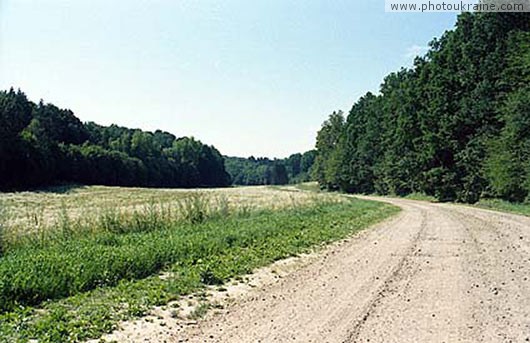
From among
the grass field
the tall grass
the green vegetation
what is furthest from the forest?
the green vegetation

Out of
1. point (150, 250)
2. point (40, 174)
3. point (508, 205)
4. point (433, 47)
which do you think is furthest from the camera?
point (40, 174)

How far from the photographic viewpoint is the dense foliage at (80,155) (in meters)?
50.6

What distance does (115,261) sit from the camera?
9914 mm

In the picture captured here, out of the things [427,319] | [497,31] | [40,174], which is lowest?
[427,319]

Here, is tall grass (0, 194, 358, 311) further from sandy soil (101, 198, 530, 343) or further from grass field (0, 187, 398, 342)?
sandy soil (101, 198, 530, 343)

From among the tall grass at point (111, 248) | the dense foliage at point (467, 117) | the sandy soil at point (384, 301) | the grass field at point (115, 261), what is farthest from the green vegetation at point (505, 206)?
the tall grass at point (111, 248)

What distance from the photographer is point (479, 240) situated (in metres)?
15.6

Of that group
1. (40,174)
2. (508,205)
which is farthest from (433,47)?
(40,174)

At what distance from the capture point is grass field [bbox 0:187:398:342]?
7090 mm

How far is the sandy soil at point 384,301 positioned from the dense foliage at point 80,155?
131 ft

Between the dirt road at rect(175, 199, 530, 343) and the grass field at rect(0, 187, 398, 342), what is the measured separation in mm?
1381

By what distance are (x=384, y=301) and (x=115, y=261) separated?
18.0 feet

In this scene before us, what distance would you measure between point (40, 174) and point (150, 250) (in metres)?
53.7

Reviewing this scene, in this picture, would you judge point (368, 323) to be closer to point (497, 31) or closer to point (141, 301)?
point (141, 301)
